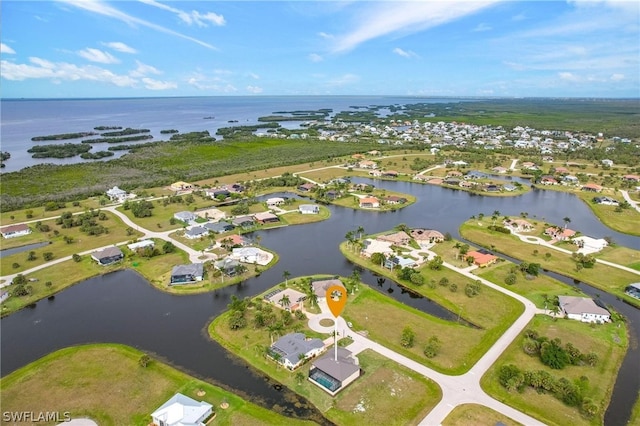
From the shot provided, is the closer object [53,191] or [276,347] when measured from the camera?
[276,347]

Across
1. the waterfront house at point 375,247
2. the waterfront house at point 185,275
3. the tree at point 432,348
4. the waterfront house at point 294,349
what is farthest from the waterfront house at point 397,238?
the waterfront house at point 185,275

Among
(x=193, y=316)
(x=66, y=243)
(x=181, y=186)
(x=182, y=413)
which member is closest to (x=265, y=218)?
(x=193, y=316)

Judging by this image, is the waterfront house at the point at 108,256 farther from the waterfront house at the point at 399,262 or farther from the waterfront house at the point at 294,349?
the waterfront house at the point at 399,262

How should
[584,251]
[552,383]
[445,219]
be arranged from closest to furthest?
[552,383] < [584,251] < [445,219]

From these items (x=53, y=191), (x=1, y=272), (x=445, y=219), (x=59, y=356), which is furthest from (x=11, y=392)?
(x=53, y=191)

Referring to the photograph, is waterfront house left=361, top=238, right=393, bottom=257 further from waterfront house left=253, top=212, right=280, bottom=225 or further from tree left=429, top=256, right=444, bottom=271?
waterfront house left=253, top=212, right=280, bottom=225

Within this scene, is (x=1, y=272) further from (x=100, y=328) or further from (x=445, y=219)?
(x=445, y=219)

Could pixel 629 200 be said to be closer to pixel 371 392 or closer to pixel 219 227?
pixel 371 392
